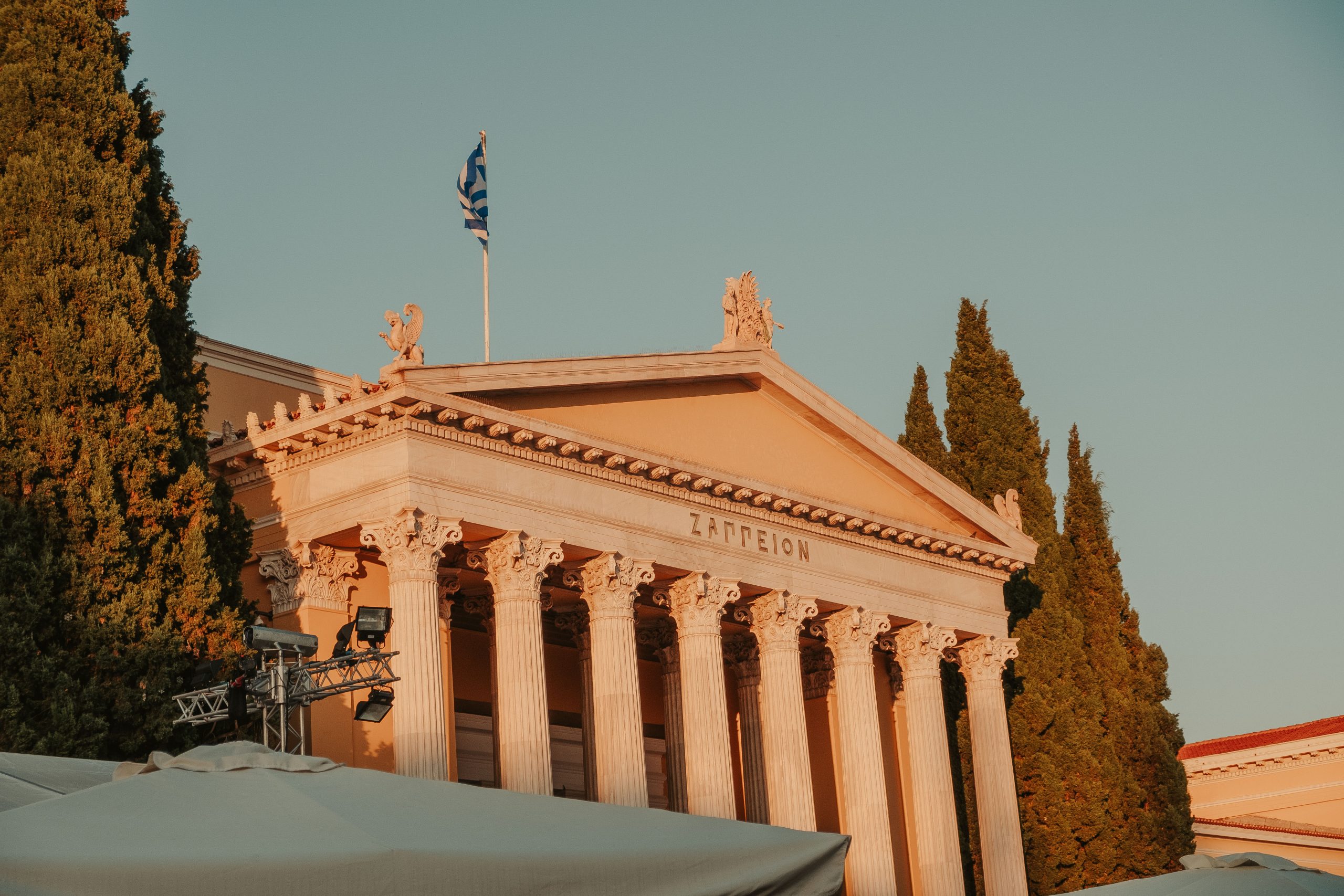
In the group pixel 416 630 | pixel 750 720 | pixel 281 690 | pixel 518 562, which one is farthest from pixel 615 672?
pixel 281 690

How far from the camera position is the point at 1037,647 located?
3512cm

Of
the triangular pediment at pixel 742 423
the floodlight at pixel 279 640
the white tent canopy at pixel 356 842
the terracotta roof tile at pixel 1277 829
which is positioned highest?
the triangular pediment at pixel 742 423

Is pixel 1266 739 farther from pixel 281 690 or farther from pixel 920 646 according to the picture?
pixel 281 690

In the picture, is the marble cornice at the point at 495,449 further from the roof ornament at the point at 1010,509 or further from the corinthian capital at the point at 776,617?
the roof ornament at the point at 1010,509

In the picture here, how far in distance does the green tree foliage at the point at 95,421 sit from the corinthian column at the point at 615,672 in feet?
18.0

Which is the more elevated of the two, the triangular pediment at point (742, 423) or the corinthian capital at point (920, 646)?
the triangular pediment at point (742, 423)

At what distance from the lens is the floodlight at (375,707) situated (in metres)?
17.4

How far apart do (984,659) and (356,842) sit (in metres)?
25.6

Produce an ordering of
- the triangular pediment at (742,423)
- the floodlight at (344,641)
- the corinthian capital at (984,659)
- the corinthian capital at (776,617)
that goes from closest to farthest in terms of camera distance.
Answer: the floodlight at (344,641), the triangular pediment at (742,423), the corinthian capital at (776,617), the corinthian capital at (984,659)

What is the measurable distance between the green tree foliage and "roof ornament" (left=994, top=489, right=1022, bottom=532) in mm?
16536

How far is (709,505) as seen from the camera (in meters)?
26.0

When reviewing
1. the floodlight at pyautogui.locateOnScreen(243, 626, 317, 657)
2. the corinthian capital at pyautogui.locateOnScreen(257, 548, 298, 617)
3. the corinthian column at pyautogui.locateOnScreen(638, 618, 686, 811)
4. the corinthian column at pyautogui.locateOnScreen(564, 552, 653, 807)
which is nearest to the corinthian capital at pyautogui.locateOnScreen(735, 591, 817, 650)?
the corinthian column at pyautogui.locateOnScreen(638, 618, 686, 811)

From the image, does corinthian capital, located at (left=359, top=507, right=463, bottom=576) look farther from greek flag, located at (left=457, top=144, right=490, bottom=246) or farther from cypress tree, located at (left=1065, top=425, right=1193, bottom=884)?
cypress tree, located at (left=1065, top=425, right=1193, bottom=884)

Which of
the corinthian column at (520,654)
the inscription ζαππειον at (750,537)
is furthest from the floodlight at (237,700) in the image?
the inscription ζαππειον at (750,537)
